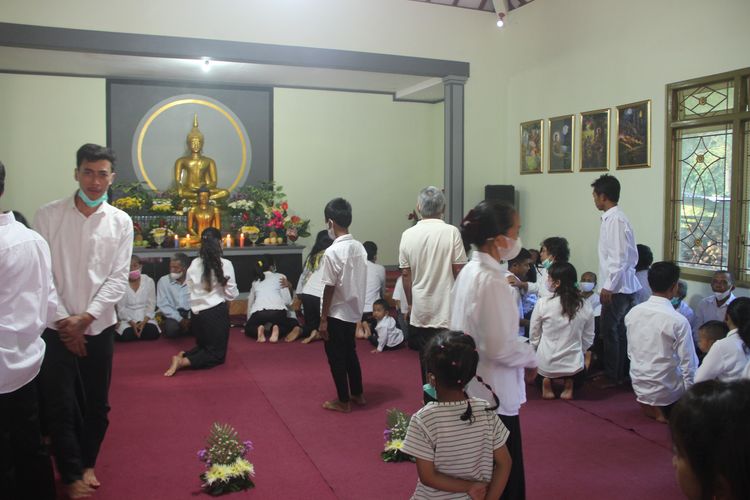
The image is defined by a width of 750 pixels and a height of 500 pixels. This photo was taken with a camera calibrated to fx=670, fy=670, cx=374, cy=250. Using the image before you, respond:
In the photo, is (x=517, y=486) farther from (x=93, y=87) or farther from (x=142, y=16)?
(x=93, y=87)

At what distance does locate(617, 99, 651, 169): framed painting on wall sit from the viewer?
7.42 m

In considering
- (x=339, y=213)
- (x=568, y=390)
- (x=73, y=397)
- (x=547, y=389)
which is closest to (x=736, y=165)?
(x=568, y=390)

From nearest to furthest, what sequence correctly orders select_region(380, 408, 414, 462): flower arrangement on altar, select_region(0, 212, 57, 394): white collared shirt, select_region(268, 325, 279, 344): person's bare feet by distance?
select_region(0, 212, 57, 394): white collared shirt < select_region(380, 408, 414, 462): flower arrangement on altar < select_region(268, 325, 279, 344): person's bare feet

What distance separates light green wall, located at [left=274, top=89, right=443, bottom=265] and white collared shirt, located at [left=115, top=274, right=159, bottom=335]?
3.85 metres

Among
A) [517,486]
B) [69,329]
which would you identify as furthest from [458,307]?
[69,329]

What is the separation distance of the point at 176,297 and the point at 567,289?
4.71 m

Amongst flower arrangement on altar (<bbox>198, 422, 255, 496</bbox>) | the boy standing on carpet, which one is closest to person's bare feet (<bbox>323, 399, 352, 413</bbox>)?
the boy standing on carpet

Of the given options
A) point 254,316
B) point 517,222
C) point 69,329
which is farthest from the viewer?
point 254,316

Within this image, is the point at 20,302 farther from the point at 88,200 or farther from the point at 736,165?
the point at 736,165

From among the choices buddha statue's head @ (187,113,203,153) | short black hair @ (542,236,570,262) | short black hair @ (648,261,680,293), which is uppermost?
buddha statue's head @ (187,113,203,153)

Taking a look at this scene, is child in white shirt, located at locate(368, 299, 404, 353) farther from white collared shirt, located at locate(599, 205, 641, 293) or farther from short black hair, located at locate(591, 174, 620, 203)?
short black hair, located at locate(591, 174, 620, 203)

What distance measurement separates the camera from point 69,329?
325cm

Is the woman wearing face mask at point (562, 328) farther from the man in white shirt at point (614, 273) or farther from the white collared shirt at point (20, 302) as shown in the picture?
the white collared shirt at point (20, 302)

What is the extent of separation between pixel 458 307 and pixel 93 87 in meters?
9.02
